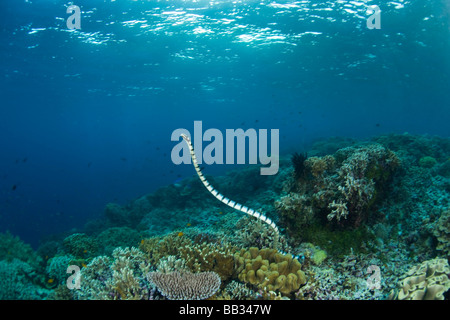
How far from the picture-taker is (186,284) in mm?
3852

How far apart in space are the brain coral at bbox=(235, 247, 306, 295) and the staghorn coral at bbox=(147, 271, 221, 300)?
55 cm

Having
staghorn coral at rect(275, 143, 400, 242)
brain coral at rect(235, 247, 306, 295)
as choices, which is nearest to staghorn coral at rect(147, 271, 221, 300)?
brain coral at rect(235, 247, 306, 295)

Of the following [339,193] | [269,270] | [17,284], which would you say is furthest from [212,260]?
[17,284]

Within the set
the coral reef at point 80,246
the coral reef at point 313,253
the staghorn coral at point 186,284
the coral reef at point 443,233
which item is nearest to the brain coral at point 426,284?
the coral reef at point 313,253

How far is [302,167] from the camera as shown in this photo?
720cm

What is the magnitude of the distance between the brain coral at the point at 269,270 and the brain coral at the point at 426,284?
1354 mm

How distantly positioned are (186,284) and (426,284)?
3.30 meters

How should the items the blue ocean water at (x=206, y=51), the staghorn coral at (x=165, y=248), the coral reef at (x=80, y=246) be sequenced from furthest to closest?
1. the blue ocean water at (x=206, y=51)
2. the coral reef at (x=80, y=246)
3. the staghorn coral at (x=165, y=248)

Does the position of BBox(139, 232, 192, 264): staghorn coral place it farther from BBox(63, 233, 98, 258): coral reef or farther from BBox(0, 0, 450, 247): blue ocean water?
BBox(0, 0, 450, 247): blue ocean water

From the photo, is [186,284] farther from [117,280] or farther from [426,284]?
[426,284]

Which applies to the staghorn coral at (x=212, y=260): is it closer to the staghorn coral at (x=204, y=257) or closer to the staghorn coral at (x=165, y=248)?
the staghorn coral at (x=204, y=257)

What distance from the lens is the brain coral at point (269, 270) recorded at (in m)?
4.06
